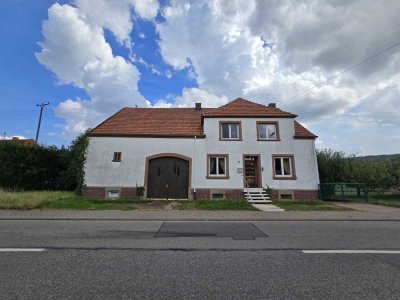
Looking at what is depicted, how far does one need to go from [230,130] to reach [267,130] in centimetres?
292

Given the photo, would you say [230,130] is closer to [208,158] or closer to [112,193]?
[208,158]

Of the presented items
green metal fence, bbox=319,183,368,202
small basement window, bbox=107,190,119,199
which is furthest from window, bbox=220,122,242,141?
small basement window, bbox=107,190,119,199

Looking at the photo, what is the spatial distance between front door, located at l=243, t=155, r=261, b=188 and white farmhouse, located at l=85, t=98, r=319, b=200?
76mm

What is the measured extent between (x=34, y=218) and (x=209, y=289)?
901 centimetres

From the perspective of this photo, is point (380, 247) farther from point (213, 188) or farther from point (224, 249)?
point (213, 188)

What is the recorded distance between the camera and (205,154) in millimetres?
18797

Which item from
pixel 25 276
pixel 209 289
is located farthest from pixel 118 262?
pixel 209 289

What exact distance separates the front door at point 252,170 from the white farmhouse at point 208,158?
0.08m

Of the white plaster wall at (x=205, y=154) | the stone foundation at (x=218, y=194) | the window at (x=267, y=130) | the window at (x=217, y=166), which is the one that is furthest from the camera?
the window at (x=267, y=130)

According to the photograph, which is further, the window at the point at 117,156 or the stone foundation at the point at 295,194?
the window at the point at 117,156

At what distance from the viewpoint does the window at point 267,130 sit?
63.7 ft

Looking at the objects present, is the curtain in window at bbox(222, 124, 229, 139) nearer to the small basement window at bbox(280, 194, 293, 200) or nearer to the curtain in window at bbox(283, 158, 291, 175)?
the curtain in window at bbox(283, 158, 291, 175)

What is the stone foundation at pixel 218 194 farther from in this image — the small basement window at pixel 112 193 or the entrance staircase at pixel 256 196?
the small basement window at pixel 112 193

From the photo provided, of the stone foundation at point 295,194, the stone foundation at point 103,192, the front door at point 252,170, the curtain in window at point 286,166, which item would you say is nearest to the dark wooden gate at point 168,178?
the stone foundation at point 103,192
